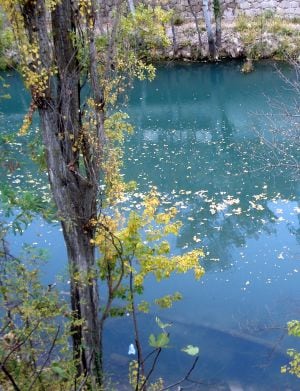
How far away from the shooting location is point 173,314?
22.2ft

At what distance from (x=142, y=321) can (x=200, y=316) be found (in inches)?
30.4

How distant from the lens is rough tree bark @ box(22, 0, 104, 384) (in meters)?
4.42

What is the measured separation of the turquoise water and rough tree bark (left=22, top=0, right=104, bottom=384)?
428mm

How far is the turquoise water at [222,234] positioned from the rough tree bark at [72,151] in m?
0.43

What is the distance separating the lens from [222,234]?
8.46 metres

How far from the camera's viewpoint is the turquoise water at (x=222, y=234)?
609 cm

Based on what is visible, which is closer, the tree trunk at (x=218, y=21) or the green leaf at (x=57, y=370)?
the green leaf at (x=57, y=370)

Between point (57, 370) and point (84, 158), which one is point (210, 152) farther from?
point (57, 370)

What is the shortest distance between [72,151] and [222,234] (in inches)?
173

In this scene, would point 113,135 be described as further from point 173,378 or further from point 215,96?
point 215,96

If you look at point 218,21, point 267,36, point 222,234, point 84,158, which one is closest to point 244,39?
point 267,36

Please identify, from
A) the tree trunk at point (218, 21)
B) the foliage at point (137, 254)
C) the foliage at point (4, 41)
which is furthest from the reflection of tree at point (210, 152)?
the foliage at point (4, 41)

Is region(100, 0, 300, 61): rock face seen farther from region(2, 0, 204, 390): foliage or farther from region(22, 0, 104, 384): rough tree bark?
region(22, 0, 104, 384): rough tree bark

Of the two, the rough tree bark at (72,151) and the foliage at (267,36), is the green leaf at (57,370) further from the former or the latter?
the foliage at (267,36)
